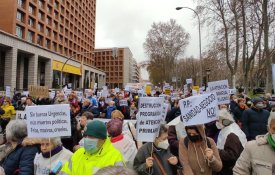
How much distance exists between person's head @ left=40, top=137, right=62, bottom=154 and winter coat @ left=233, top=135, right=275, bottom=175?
7.09 ft

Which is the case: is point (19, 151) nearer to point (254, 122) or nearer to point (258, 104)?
point (254, 122)

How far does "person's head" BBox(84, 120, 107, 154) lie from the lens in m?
3.02

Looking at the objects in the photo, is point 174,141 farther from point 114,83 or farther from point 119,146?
point 114,83

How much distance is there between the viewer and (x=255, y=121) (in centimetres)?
661

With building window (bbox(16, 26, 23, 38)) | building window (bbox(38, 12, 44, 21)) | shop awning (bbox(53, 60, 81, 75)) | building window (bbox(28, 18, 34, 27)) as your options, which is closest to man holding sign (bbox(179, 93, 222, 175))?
building window (bbox(16, 26, 23, 38))

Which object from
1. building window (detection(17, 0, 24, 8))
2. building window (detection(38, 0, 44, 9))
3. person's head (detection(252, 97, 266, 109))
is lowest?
person's head (detection(252, 97, 266, 109))

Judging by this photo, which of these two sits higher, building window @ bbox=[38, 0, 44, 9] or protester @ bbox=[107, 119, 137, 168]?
building window @ bbox=[38, 0, 44, 9]

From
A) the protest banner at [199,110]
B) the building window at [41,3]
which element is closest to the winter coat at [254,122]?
the protest banner at [199,110]

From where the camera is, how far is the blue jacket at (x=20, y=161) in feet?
12.1

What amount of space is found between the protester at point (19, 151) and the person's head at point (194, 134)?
1974 mm

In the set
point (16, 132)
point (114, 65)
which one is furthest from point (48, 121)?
point (114, 65)

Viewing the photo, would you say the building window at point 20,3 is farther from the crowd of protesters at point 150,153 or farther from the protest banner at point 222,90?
the crowd of protesters at point 150,153

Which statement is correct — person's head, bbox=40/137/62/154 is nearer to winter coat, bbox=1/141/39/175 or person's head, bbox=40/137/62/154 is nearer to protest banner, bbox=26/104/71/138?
protest banner, bbox=26/104/71/138

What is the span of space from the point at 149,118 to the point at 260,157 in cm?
135
